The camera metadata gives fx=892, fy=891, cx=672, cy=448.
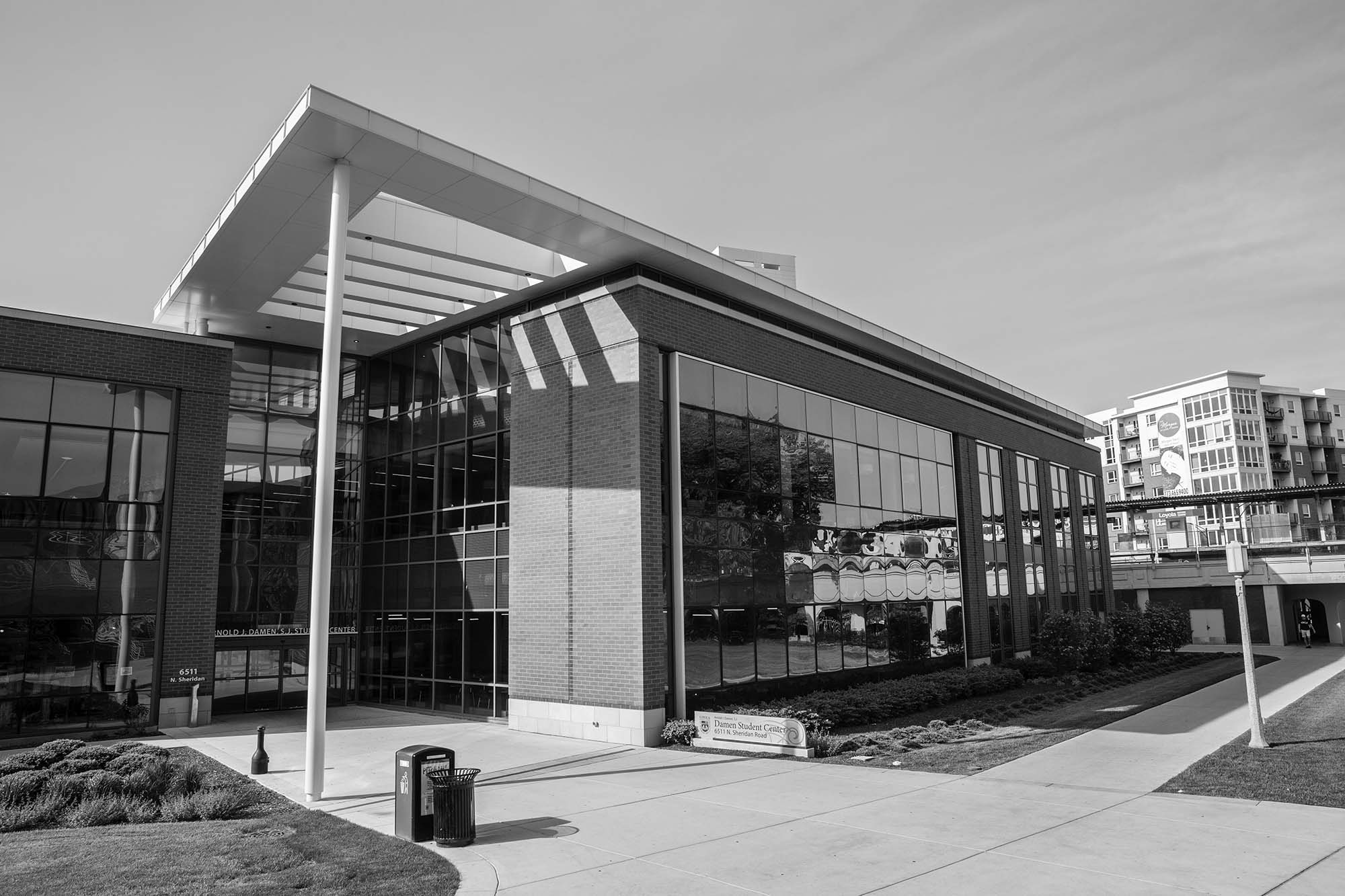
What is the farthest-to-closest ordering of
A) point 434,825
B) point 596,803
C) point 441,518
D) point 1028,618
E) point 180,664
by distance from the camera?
1. point 1028,618
2. point 441,518
3. point 180,664
4. point 596,803
5. point 434,825

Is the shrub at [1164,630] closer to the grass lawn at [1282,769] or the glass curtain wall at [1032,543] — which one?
the glass curtain wall at [1032,543]

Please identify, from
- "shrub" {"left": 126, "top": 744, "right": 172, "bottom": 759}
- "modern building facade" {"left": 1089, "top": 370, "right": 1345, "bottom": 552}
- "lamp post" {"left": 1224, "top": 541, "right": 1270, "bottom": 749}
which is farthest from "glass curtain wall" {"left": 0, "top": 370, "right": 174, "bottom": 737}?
"modern building facade" {"left": 1089, "top": 370, "right": 1345, "bottom": 552}

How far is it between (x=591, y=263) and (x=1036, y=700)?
15631 millimetres

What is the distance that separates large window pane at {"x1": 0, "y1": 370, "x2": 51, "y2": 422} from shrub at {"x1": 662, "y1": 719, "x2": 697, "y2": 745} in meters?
15.2

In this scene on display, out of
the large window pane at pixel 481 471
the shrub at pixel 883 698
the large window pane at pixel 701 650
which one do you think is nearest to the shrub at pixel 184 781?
the large window pane at pixel 701 650

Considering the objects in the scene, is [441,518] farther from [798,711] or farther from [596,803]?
[596,803]

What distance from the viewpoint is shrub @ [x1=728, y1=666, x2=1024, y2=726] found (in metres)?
17.6

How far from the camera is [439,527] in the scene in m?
22.7

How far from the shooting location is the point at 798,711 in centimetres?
1736

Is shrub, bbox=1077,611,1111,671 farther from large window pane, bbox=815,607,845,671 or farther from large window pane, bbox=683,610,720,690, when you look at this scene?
large window pane, bbox=683,610,720,690

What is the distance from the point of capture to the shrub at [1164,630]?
3394cm

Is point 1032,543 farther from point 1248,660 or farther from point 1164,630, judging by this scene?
point 1248,660

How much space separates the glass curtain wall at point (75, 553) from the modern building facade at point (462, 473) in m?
0.06

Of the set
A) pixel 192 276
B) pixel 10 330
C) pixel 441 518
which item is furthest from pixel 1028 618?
pixel 10 330
